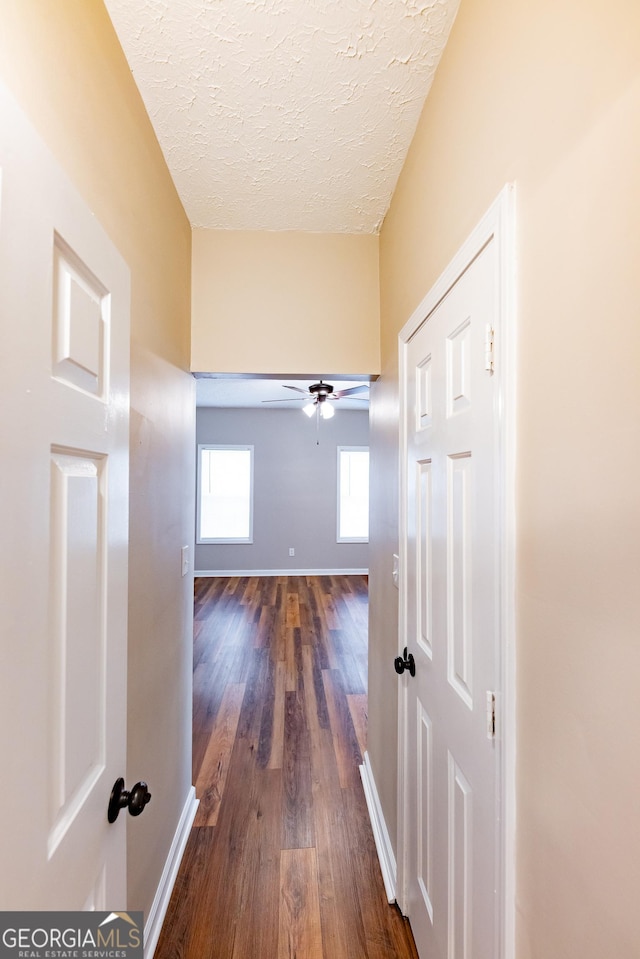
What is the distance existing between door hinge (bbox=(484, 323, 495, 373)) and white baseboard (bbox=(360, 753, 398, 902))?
1.73 metres

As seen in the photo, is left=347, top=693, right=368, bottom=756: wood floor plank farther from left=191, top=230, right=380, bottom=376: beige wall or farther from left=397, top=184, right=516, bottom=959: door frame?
left=191, top=230, right=380, bottom=376: beige wall

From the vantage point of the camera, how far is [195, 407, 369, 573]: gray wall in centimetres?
619

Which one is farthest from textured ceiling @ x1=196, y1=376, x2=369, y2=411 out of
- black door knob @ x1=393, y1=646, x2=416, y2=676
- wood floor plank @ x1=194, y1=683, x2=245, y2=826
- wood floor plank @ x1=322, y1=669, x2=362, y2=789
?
black door knob @ x1=393, y1=646, x2=416, y2=676

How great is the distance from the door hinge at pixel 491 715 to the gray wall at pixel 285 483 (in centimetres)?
548

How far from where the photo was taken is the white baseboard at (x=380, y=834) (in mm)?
1421

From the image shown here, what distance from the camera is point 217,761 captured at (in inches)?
84.0

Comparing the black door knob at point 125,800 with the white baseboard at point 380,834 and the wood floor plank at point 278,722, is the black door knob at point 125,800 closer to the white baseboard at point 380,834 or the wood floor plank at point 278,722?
the white baseboard at point 380,834

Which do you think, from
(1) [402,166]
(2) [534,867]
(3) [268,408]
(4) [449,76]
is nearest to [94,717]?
(2) [534,867]

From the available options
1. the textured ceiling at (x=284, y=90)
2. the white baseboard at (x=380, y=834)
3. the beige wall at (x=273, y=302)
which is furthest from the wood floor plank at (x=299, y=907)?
the textured ceiling at (x=284, y=90)

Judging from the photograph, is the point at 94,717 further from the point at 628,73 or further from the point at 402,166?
the point at 402,166

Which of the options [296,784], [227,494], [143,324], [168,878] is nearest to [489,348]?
[143,324]

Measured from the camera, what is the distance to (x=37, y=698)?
52cm

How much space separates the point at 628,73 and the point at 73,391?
0.83m

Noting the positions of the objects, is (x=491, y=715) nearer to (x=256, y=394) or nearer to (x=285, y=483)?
(x=256, y=394)
